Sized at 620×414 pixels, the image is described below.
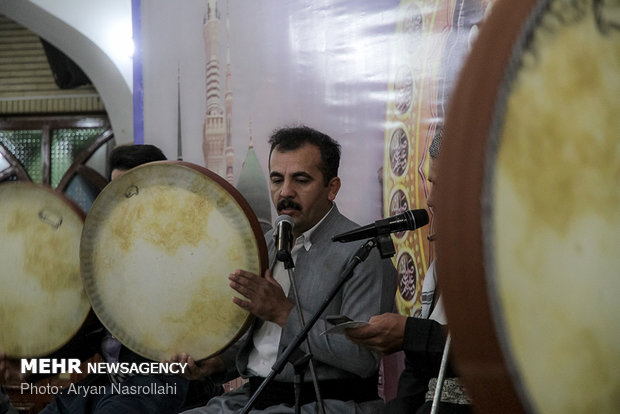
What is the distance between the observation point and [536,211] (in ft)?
2.82

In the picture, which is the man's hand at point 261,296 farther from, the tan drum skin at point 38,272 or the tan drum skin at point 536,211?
the tan drum skin at point 536,211

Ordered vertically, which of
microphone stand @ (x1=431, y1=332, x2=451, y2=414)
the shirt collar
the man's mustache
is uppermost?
the man's mustache

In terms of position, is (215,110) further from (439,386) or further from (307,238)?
(439,386)

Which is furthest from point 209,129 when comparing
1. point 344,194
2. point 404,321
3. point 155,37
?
point 404,321

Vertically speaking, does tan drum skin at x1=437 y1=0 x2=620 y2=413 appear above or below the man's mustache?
above

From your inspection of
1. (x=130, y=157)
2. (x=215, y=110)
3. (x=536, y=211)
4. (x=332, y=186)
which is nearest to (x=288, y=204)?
(x=332, y=186)

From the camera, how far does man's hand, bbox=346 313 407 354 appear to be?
1754mm

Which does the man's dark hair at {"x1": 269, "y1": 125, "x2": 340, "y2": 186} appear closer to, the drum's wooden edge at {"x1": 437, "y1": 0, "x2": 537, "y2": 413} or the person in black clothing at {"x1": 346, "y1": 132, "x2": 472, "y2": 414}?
the person in black clothing at {"x1": 346, "y1": 132, "x2": 472, "y2": 414}

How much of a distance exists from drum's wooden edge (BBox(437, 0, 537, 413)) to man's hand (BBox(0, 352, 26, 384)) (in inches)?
78.7

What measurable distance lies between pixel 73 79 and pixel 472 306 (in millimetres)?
5556

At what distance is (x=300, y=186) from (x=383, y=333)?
0.77m

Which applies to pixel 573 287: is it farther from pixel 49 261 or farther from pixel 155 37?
pixel 155 37

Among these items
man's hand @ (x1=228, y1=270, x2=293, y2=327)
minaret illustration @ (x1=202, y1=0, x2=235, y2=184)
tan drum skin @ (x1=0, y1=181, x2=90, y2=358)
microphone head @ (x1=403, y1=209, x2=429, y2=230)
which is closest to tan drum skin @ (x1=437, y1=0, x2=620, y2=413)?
microphone head @ (x1=403, y1=209, x2=429, y2=230)

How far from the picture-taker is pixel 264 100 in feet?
10.5
